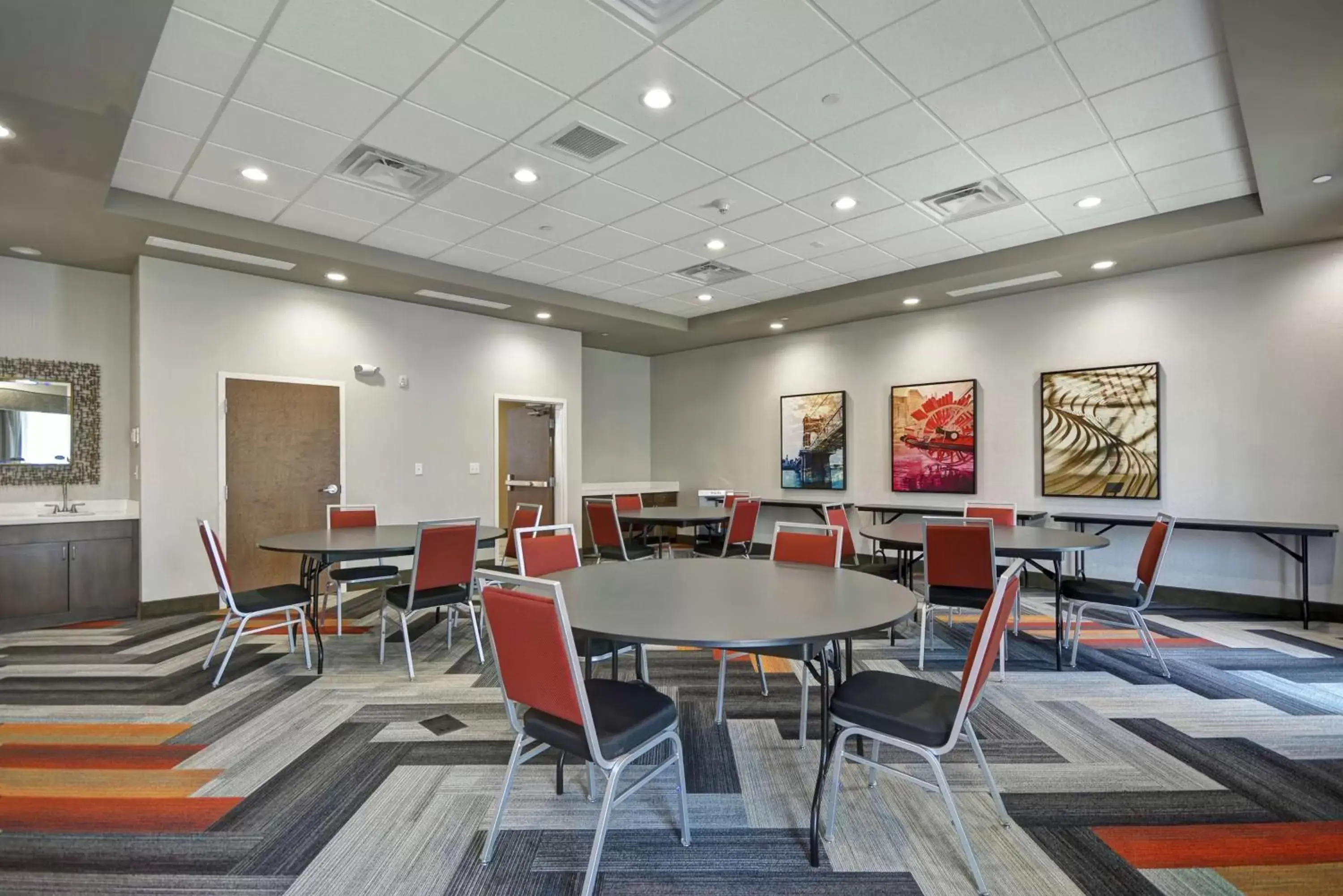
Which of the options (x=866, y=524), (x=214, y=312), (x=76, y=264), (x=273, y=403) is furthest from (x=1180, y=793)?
(x=76, y=264)

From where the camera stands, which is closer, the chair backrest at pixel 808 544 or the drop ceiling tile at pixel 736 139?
the chair backrest at pixel 808 544

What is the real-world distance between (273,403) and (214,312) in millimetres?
899

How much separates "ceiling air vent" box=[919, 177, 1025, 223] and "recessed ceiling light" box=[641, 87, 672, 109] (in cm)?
222

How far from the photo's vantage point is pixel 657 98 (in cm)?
329

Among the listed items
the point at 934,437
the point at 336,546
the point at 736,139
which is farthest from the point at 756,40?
the point at 934,437

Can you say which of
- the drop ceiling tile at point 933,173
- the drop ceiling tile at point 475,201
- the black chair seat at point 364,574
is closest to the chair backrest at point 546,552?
the black chair seat at point 364,574

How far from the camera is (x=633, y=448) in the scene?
1015 cm

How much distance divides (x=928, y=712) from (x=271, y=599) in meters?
3.76

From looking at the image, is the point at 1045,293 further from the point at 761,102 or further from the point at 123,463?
the point at 123,463

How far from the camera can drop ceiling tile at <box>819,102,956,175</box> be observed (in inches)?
138

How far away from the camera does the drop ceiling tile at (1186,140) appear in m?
3.54

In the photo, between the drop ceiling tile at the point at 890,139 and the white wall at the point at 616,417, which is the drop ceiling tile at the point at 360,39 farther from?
the white wall at the point at 616,417

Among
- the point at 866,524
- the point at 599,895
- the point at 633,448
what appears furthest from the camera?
the point at 633,448

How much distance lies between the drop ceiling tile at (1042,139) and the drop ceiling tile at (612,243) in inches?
101
